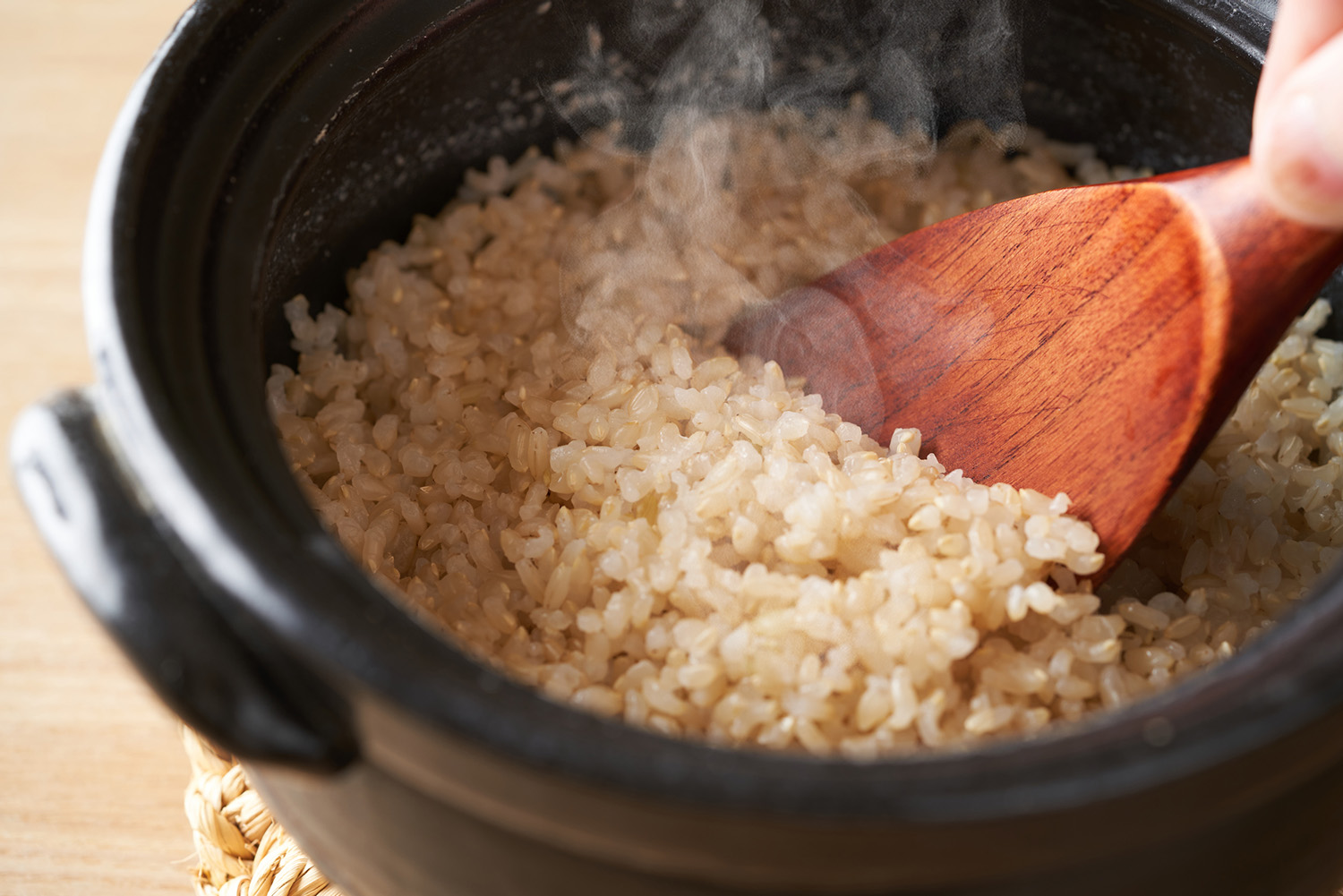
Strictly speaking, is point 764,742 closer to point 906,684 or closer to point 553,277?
point 906,684

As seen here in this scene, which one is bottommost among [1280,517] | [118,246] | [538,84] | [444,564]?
[1280,517]

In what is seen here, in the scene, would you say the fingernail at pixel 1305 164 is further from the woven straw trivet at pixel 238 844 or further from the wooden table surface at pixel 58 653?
the woven straw trivet at pixel 238 844

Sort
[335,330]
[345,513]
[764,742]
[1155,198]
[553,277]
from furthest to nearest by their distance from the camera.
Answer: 1. [553,277]
2. [335,330]
3. [345,513]
4. [1155,198]
5. [764,742]

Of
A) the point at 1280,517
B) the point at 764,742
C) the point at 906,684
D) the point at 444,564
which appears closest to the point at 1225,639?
the point at 1280,517

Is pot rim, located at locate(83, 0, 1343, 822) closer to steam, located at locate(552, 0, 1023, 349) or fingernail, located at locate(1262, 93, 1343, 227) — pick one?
fingernail, located at locate(1262, 93, 1343, 227)

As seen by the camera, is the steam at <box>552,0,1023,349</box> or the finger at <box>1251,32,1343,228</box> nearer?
the finger at <box>1251,32,1343,228</box>

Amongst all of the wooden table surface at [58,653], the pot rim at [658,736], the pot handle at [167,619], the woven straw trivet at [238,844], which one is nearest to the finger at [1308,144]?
the pot rim at [658,736]

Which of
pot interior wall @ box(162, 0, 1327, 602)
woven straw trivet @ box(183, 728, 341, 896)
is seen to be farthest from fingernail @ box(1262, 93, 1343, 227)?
woven straw trivet @ box(183, 728, 341, 896)

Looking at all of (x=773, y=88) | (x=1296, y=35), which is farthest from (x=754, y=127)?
(x=1296, y=35)
